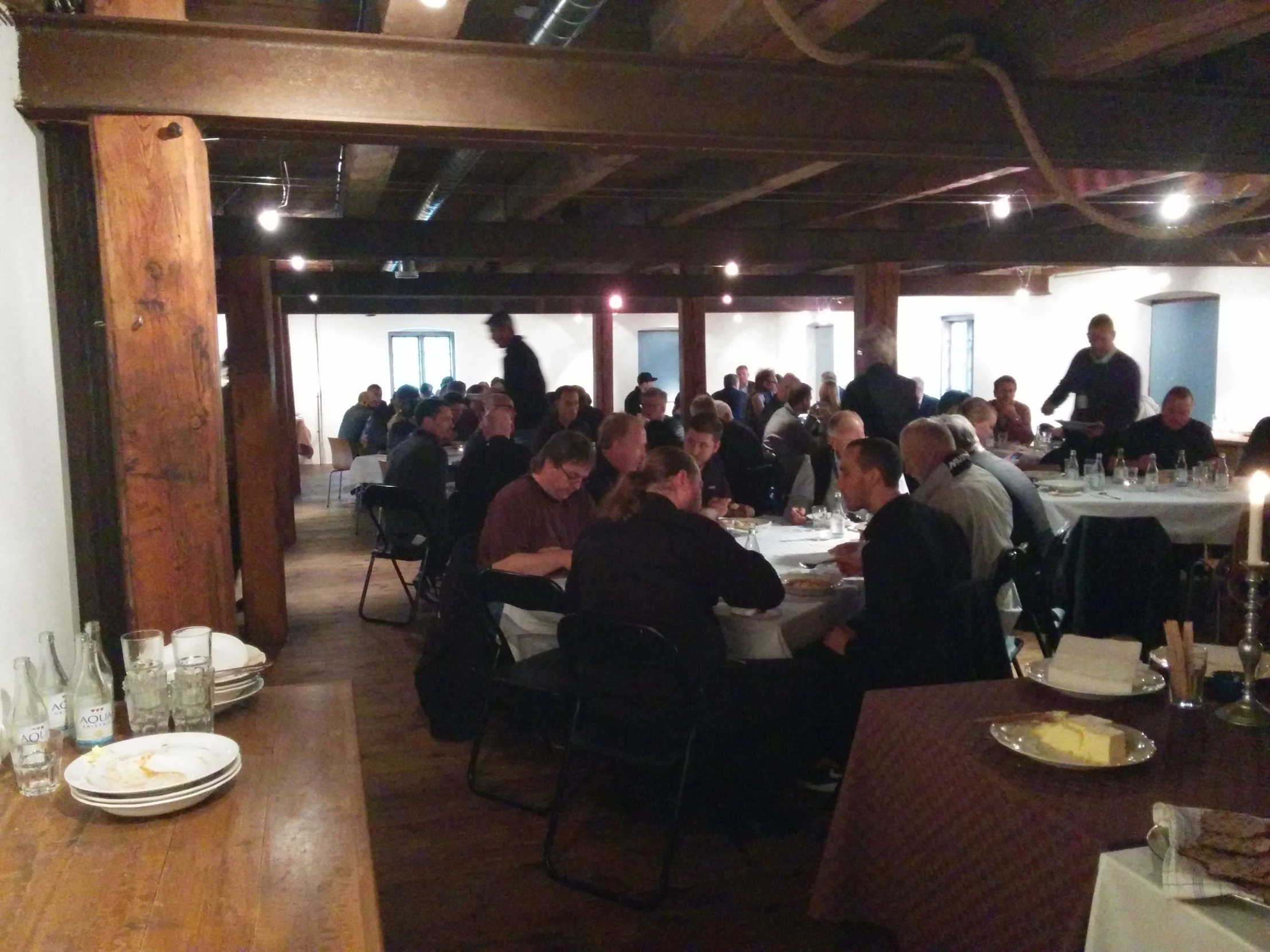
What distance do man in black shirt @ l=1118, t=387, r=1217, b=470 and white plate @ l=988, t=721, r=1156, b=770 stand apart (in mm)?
4439

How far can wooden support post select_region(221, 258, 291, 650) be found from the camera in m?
5.08

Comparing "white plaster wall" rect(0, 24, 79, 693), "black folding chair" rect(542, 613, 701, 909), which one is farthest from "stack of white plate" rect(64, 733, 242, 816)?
"black folding chair" rect(542, 613, 701, 909)

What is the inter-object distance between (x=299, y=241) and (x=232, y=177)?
100 centimetres

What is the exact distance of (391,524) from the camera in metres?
5.80

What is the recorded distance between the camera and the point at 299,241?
6.09 metres

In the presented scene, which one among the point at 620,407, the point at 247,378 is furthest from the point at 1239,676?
the point at 620,407

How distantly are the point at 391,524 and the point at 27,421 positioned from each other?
3.52m

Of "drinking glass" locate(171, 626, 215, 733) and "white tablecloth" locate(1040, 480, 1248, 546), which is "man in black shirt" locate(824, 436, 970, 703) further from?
"white tablecloth" locate(1040, 480, 1248, 546)

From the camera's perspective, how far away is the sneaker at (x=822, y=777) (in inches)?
133

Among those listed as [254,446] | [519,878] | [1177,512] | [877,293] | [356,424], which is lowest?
[519,878]

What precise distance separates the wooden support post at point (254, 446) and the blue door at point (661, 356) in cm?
1229

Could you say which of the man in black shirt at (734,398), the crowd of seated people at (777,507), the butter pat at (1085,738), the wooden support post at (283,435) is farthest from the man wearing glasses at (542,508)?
the man in black shirt at (734,398)

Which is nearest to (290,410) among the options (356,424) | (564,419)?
(356,424)

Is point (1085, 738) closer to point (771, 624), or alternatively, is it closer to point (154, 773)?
point (771, 624)
